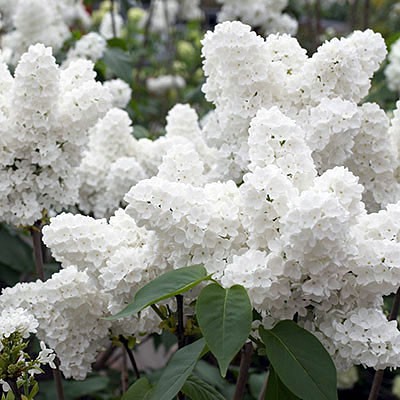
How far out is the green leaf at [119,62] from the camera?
286 cm

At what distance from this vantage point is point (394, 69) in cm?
305

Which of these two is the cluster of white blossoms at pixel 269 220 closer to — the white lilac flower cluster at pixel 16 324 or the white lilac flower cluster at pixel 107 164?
the white lilac flower cluster at pixel 16 324

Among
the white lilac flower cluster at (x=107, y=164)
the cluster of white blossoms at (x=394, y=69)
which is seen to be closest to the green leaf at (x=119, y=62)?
the white lilac flower cluster at (x=107, y=164)

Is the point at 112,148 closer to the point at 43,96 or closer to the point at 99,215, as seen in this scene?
the point at 99,215

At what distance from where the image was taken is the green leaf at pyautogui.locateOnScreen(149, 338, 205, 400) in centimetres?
122

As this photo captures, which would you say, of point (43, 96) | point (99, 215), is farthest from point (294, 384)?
point (99, 215)

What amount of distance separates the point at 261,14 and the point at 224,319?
220 cm

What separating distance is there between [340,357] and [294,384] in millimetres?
190

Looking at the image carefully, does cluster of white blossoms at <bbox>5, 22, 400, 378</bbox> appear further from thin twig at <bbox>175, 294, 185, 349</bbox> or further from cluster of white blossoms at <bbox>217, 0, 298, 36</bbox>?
cluster of white blossoms at <bbox>217, 0, 298, 36</bbox>

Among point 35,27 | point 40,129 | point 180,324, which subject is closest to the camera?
point 180,324

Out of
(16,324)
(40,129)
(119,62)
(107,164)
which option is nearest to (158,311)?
(16,324)

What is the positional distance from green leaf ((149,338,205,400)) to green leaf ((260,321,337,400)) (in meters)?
0.12

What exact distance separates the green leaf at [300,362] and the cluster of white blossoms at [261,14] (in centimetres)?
211

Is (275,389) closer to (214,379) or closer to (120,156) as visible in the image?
(120,156)
